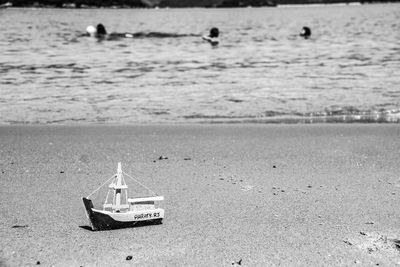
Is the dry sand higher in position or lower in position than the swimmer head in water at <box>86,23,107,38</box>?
higher

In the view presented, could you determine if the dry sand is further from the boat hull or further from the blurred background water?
the blurred background water

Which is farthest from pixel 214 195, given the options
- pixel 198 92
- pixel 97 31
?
pixel 97 31

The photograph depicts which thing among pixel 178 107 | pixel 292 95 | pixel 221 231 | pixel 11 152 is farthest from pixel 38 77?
pixel 221 231

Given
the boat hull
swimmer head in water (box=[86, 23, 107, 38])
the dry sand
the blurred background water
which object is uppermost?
the boat hull

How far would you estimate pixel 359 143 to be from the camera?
862 cm

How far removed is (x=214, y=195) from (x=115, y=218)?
1524mm

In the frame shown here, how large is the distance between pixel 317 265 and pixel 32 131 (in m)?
6.85

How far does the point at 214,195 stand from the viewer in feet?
19.5

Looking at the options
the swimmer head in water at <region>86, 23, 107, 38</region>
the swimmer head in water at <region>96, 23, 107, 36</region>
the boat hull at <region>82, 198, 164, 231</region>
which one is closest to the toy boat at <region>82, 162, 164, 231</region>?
the boat hull at <region>82, 198, 164, 231</region>

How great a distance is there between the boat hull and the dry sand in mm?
72

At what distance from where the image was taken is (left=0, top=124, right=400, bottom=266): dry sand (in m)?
4.48

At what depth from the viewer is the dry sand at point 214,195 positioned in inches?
176

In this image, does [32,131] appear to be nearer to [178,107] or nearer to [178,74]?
[178,107]

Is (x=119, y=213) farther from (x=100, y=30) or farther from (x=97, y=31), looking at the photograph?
(x=97, y=31)
